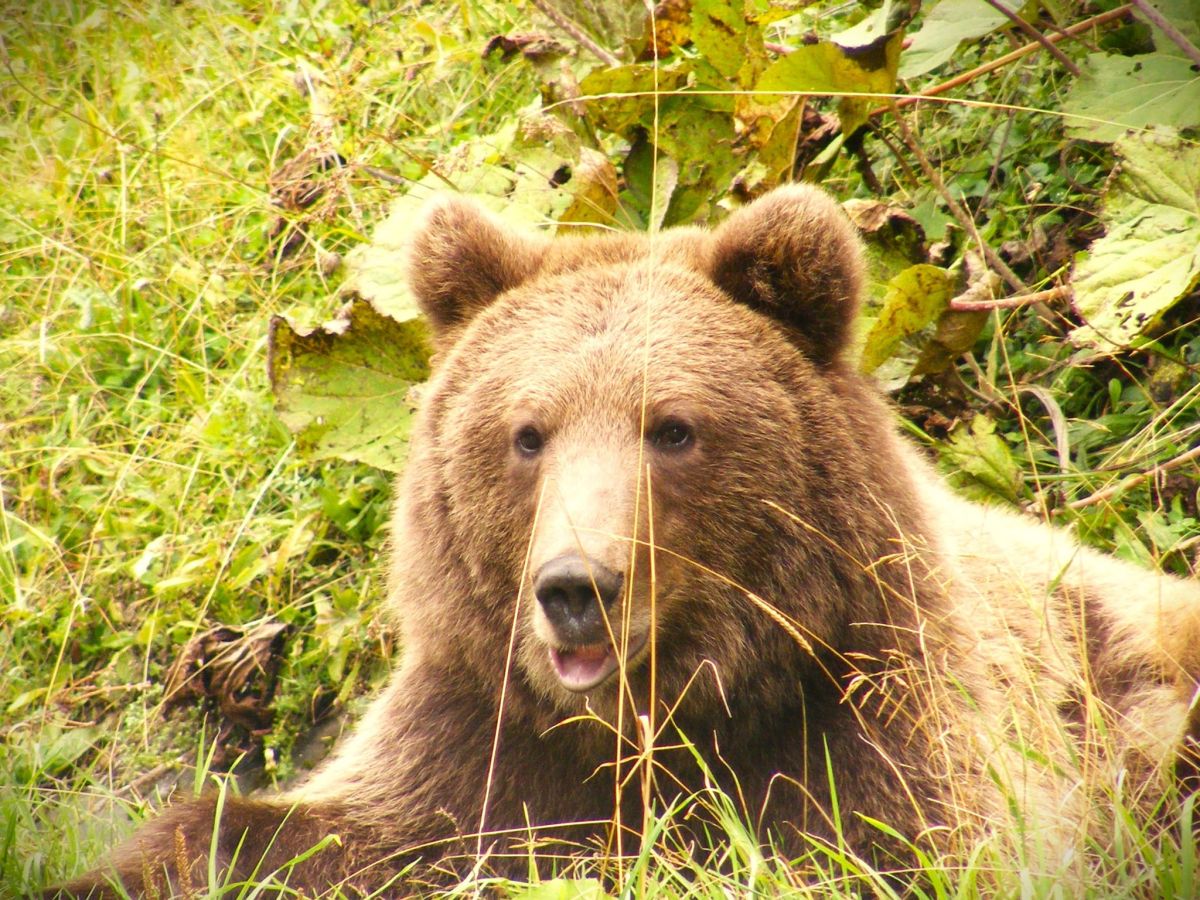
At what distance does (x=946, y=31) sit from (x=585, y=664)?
330 cm

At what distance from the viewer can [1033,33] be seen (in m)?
5.15

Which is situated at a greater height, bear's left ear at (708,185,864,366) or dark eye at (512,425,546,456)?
bear's left ear at (708,185,864,366)

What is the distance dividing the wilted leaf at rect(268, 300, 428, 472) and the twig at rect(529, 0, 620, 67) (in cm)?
170

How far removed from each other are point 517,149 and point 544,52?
0.60 metres

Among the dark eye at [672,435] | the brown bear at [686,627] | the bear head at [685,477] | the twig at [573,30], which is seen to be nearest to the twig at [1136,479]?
the brown bear at [686,627]

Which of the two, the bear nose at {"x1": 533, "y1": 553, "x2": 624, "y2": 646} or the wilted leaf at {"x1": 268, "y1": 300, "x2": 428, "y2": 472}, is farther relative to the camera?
the wilted leaf at {"x1": 268, "y1": 300, "x2": 428, "y2": 472}

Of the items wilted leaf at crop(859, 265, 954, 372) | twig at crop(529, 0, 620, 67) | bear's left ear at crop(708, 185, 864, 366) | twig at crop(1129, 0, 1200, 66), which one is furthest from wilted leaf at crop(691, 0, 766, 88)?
bear's left ear at crop(708, 185, 864, 366)

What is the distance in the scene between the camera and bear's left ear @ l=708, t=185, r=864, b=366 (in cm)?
384

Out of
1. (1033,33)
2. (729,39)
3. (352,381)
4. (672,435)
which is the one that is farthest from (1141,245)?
(352,381)

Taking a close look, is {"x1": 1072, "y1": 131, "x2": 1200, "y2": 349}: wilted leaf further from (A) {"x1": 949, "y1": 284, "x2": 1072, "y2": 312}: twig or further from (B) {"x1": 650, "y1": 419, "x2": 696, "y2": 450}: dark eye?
(B) {"x1": 650, "y1": 419, "x2": 696, "y2": 450}: dark eye

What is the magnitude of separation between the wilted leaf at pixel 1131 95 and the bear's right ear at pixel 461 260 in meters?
2.32

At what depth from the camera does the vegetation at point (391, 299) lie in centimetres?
512

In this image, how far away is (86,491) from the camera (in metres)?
6.41

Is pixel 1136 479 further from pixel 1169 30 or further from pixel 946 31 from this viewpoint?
pixel 946 31
